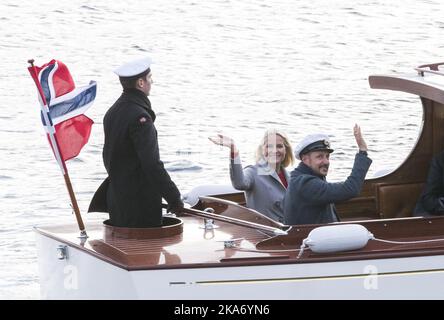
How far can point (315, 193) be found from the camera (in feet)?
26.1

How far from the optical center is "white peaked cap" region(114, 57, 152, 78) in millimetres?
7980

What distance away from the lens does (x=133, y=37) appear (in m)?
21.3

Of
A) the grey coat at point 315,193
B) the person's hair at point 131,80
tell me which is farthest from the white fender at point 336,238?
the person's hair at point 131,80

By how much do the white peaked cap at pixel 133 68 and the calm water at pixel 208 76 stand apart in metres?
3.74

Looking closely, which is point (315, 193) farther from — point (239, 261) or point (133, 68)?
point (133, 68)

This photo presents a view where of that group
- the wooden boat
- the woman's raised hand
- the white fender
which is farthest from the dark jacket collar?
the white fender

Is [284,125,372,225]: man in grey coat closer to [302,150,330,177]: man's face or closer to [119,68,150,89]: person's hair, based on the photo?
[302,150,330,177]: man's face

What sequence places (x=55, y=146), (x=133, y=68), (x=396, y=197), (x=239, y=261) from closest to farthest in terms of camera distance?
1. (x=239, y=261)
2. (x=133, y=68)
3. (x=55, y=146)
4. (x=396, y=197)

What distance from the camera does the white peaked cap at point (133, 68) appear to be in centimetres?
798

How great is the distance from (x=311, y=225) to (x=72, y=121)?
1.59m

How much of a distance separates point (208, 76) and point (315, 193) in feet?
39.0

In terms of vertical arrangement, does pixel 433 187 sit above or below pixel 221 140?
below

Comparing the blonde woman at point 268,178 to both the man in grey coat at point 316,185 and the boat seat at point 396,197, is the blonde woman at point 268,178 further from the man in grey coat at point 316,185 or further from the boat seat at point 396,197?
the boat seat at point 396,197

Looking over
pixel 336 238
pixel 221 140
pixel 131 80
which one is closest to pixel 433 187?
pixel 336 238
